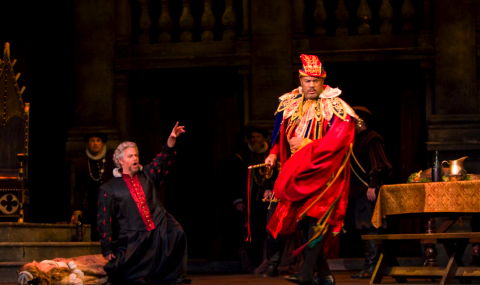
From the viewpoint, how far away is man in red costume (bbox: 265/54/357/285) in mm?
8812

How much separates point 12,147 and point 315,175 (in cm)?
448

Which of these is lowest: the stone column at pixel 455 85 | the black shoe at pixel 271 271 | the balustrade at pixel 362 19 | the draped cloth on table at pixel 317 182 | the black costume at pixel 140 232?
the black shoe at pixel 271 271

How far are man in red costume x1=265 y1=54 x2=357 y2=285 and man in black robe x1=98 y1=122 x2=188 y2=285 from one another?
54.7 inches

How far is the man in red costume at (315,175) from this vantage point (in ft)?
28.9

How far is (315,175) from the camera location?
29.2 feet

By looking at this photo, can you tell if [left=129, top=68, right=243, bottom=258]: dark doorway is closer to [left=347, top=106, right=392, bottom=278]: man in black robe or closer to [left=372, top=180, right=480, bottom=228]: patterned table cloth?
[left=347, top=106, right=392, bottom=278]: man in black robe

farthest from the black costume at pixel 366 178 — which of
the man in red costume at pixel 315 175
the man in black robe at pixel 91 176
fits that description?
the man in black robe at pixel 91 176

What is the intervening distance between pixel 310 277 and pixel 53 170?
7.81m

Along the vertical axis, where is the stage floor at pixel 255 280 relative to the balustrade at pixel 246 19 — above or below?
below

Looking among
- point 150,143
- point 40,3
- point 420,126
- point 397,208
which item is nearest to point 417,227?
point 420,126

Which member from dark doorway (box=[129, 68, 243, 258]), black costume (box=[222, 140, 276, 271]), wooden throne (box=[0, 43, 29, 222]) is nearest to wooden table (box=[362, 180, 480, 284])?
black costume (box=[222, 140, 276, 271])

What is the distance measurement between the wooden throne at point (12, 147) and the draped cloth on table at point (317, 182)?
388 centimetres

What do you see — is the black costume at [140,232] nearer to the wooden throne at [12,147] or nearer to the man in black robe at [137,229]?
the man in black robe at [137,229]

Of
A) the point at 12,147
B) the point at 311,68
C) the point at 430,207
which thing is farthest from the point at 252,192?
the point at 311,68
